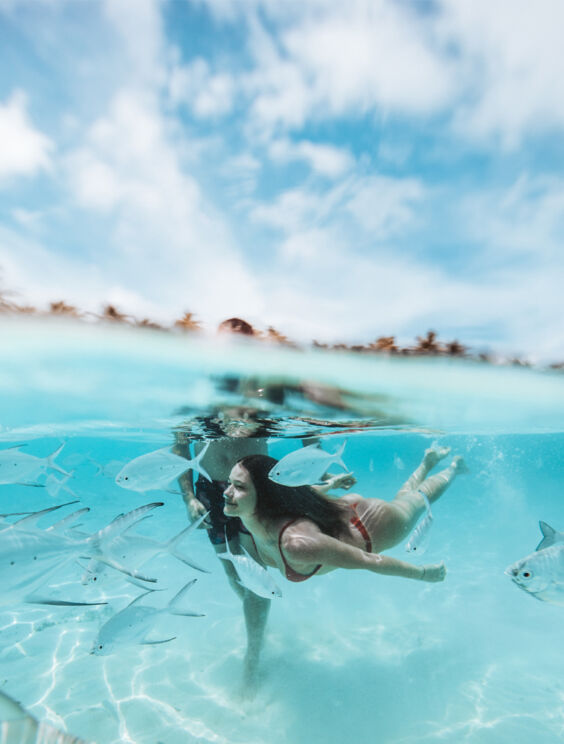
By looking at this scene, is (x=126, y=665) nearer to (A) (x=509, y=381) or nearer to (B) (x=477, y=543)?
(A) (x=509, y=381)

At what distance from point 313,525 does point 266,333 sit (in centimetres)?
300

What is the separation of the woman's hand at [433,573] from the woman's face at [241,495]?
85.0 inches

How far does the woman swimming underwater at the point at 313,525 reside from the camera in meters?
4.03

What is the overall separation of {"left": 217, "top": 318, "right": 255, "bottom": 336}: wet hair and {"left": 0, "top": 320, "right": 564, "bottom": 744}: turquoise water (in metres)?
0.47

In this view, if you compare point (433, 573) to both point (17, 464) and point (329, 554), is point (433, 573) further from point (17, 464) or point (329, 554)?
point (17, 464)

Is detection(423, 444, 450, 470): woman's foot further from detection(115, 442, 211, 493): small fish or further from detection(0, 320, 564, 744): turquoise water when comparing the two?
detection(115, 442, 211, 493): small fish

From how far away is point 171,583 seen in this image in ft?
33.1

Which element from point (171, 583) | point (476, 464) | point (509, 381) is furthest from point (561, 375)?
point (476, 464)

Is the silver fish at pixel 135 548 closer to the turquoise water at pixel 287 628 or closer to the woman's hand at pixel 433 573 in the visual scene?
the woman's hand at pixel 433 573

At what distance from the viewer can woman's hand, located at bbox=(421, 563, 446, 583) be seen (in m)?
4.57

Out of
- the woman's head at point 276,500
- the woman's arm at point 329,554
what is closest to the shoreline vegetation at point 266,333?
the woman's head at point 276,500

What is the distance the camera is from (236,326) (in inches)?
238

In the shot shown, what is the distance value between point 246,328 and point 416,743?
6026mm

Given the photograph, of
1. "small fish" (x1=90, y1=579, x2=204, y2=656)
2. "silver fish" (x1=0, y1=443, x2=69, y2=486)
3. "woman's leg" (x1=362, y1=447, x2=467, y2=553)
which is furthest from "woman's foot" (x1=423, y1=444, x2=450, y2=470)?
"silver fish" (x1=0, y1=443, x2=69, y2=486)
